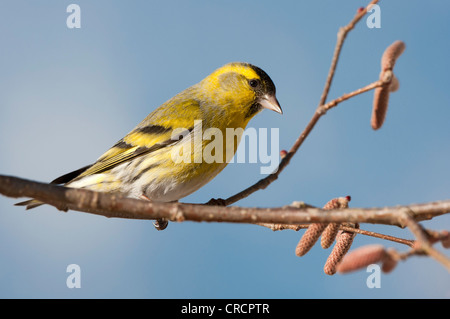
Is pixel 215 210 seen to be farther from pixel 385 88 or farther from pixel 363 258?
pixel 385 88

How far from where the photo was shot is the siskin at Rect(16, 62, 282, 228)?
3.52 meters

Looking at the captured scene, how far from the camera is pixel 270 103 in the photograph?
4.12 metres

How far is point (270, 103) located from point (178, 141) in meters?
0.91

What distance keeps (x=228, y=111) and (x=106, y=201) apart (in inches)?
85.7

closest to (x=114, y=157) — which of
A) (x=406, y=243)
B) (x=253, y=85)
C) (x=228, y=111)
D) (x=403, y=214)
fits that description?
(x=228, y=111)

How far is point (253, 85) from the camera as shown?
420 centimetres

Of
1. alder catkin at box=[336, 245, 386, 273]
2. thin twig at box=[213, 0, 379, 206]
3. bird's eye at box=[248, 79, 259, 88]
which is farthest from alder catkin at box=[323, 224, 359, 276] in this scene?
bird's eye at box=[248, 79, 259, 88]

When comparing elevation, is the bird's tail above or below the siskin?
below

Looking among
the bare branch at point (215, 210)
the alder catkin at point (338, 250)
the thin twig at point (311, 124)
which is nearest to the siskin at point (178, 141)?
the thin twig at point (311, 124)

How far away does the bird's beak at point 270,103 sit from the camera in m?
4.08

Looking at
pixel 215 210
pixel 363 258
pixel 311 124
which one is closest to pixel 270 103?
pixel 311 124

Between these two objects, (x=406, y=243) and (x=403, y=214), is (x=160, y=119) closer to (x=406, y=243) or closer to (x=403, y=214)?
(x=406, y=243)

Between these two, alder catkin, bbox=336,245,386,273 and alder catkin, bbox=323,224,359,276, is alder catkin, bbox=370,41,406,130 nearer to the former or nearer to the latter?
alder catkin, bbox=323,224,359,276

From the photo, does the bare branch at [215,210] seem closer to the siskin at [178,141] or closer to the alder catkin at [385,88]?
the alder catkin at [385,88]
